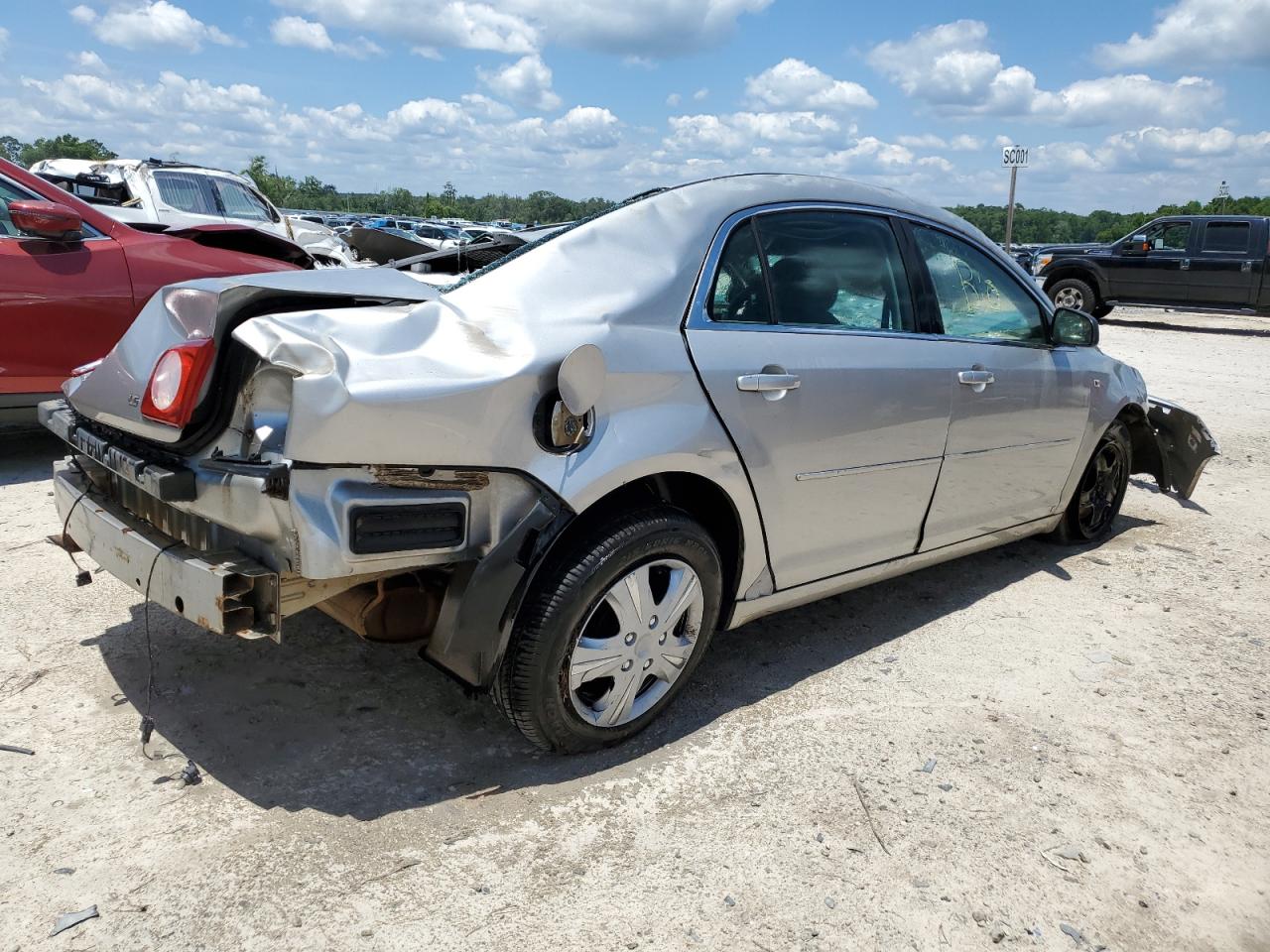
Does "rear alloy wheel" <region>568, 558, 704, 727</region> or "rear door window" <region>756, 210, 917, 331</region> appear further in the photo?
"rear door window" <region>756, 210, 917, 331</region>

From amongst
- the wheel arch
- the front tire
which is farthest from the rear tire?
the front tire

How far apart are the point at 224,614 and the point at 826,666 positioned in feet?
6.85

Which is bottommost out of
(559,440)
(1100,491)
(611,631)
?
(1100,491)

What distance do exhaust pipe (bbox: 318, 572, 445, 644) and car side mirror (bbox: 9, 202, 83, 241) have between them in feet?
11.7

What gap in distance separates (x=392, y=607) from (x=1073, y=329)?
307cm

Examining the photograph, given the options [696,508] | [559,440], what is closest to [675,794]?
[696,508]

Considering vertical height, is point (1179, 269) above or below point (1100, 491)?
above

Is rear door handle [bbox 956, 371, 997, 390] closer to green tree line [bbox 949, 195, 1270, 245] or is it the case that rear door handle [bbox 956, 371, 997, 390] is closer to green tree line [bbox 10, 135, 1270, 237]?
green tree line [bbox 10, 135, 1270, 237]

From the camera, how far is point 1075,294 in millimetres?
17625

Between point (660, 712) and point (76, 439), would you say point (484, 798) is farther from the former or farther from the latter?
point (76, 439)

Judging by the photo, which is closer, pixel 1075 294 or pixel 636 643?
pixel 636 643

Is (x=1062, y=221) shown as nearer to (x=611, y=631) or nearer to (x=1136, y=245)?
(x=1136, y=245)

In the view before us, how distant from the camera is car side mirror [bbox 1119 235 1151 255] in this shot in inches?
685

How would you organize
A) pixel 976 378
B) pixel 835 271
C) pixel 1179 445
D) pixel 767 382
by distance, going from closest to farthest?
pixel 767 382 → pixel 835 271 → pixel 976 378 → pixel 1179 445
